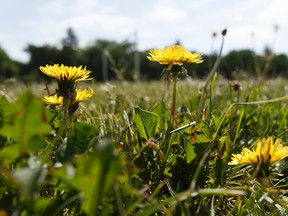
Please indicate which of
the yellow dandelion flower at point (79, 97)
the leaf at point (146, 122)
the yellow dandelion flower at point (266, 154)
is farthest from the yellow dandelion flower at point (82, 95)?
the yellow dandelion flower at point (266, 154)

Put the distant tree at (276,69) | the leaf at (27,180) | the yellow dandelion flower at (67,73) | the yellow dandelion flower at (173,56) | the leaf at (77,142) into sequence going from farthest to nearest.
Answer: the distant tree at (276,69)
the yellow dandelion flower at (173,56)
the yellow dandelion flower at (67,73)
the leaf at (77,142)
the leaf at (27,180)

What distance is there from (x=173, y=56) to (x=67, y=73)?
0.24 metres

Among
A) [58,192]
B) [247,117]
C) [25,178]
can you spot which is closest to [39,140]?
[25,178]

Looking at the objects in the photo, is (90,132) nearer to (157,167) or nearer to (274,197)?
(157,167)

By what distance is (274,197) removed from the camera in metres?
0.63

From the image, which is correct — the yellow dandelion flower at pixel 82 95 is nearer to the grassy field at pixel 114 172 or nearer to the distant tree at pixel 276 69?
the grassy field at pixel 114 172

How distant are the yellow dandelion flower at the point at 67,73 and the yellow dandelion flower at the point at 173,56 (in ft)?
0.52

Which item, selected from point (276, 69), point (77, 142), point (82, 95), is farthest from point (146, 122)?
point (276, 69)

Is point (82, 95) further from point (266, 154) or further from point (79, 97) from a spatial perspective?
point (266, 154)

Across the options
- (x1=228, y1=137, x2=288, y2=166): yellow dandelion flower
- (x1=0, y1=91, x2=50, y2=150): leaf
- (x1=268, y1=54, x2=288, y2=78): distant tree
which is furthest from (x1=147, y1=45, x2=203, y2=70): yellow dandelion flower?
(x1=268, y1=54, x2=288, y2=78): distant tree

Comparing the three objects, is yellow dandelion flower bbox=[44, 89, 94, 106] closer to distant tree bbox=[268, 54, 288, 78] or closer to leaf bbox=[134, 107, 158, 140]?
leaf bbox=[134, 107, 158, 140]

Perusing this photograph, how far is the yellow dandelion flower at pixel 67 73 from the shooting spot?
721 millimetres

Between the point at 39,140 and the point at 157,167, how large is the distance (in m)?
0.34

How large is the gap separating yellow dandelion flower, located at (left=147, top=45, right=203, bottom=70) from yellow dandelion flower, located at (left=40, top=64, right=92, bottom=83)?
0.16 metres
